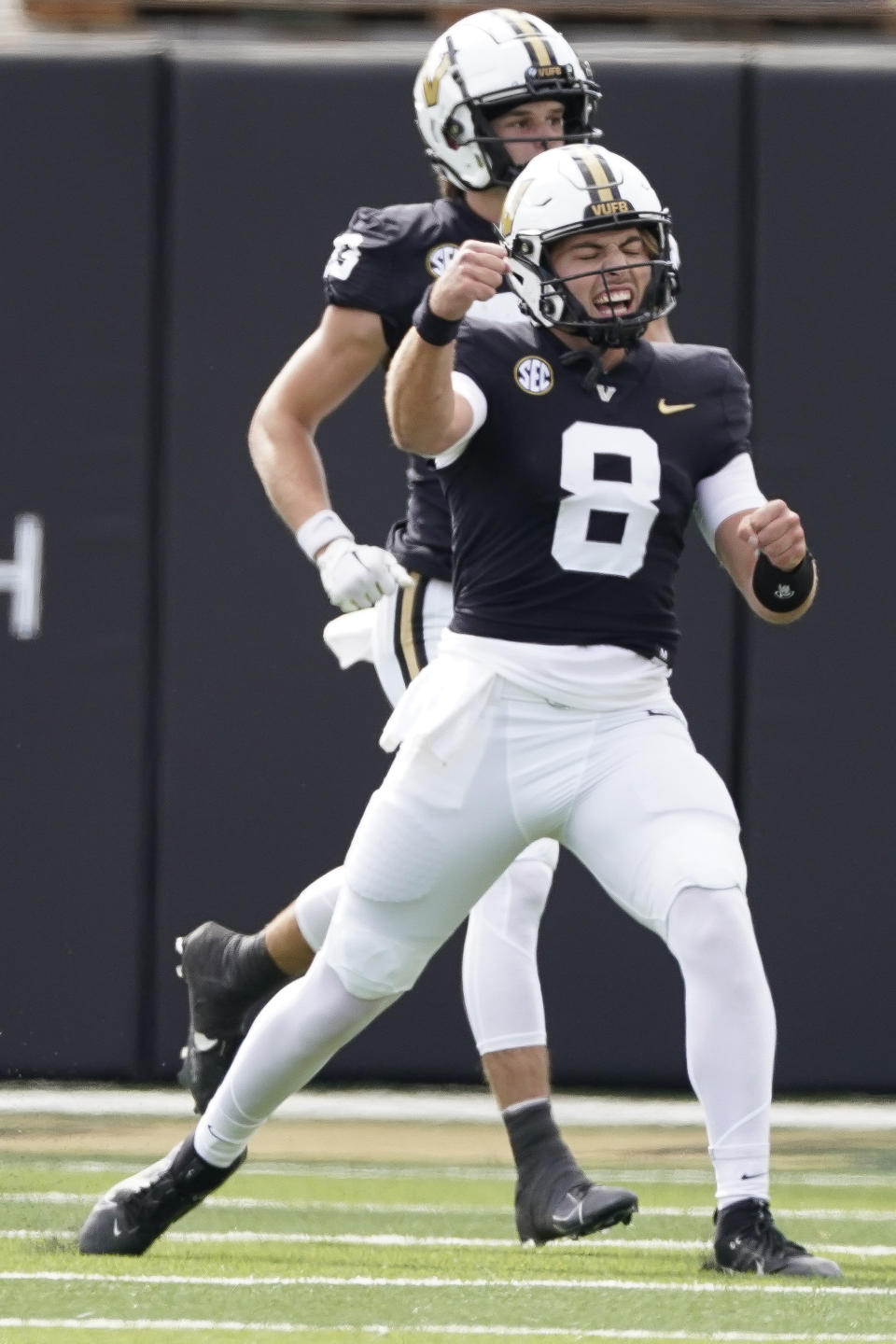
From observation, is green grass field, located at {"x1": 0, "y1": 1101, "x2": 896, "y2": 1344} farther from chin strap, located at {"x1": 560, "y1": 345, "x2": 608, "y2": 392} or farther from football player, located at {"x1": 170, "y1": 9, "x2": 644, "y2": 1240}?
chin strap, located at {"x1": 560, "y1": 345, "x2": 608, "y2": 392}

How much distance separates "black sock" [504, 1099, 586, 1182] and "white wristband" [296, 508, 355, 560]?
0.89 m

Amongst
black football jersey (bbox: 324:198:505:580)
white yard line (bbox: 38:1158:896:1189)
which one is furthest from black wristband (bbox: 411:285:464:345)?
white yard line (bbox: 38:1158:896:1189)

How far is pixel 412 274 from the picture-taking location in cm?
416

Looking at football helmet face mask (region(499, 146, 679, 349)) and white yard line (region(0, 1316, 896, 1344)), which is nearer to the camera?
white yard line (region(0, 1316, 896, 1344))

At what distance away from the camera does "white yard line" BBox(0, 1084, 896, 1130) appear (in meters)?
5.33

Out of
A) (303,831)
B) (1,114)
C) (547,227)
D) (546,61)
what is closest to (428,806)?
(547,227)

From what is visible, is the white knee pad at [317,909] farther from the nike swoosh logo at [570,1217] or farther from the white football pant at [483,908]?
the nike swoosh logo at [570,1217]

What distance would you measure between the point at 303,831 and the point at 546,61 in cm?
198

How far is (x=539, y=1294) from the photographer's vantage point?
3299mm

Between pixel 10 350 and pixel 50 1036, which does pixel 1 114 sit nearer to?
pixel 10 350

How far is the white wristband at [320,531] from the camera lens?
152 inches

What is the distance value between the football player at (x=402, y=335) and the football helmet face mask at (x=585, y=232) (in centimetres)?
48

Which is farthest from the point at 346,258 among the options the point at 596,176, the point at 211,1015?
the point at 211,1015

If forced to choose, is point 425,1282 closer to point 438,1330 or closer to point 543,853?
point 438,1330
